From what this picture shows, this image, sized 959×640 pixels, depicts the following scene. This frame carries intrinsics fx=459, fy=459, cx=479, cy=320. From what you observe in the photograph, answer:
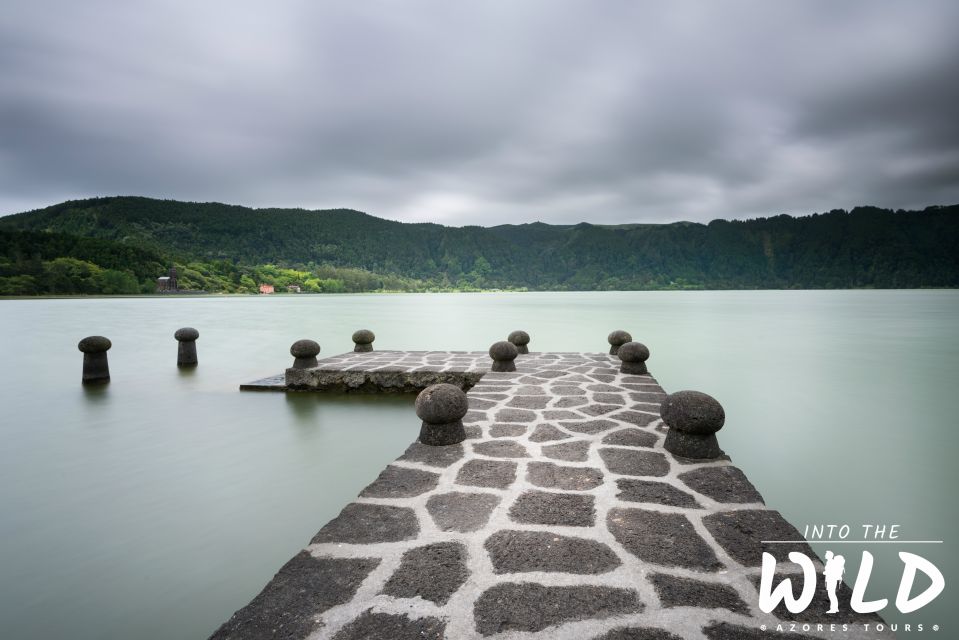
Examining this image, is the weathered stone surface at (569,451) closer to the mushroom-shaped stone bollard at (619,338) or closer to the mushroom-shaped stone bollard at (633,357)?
the mushroom-shaped stone bollard at (633,357)

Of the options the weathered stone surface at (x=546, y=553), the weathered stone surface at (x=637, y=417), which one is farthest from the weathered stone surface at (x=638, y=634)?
the weathered stone surface at (x=637, y=417)

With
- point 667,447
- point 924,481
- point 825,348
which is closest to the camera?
point 667,447

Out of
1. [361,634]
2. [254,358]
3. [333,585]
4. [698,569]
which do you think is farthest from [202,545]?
[254,358]

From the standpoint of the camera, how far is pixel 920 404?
355 inches

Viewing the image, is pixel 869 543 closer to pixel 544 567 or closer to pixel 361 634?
pixel 544 567

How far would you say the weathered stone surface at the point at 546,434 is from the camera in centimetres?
429

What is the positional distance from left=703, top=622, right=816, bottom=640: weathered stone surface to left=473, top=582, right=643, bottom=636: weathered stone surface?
0.28 m

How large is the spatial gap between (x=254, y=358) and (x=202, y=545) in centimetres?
1153

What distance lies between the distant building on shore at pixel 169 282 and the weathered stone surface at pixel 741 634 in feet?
264

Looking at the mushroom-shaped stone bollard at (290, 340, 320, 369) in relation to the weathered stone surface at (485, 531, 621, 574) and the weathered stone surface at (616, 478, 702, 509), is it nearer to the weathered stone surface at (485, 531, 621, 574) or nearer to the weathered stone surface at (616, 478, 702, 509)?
the weathered stone surface at (616, 478, 702, 509)

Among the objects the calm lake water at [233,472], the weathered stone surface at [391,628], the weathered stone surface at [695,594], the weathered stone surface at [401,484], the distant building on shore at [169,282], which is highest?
the distant building on shore at [169,282]

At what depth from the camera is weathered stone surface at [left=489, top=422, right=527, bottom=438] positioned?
4391mm

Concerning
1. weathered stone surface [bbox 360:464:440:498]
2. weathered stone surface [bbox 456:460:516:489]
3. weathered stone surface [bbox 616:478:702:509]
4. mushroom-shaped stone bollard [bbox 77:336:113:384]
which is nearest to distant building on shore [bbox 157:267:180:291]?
mushroom-shaped stone bollard [bbox 77:336:113:384]

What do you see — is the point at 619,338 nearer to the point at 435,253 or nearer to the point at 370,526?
the point at 370,526
